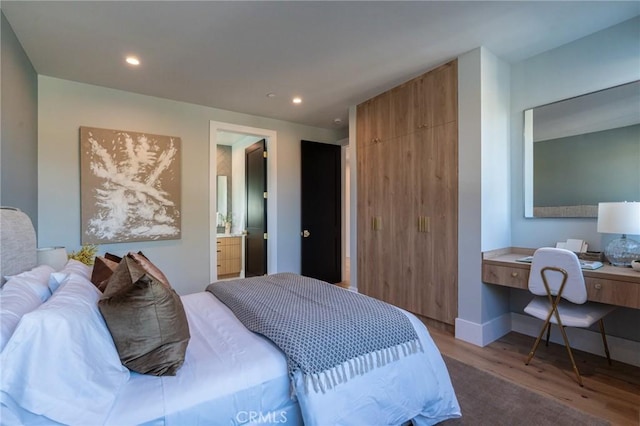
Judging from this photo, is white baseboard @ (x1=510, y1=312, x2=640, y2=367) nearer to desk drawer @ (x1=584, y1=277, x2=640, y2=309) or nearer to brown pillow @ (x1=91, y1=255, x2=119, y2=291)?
desk drawer @ (x1=584, y1=277, x2=640, y2=309)

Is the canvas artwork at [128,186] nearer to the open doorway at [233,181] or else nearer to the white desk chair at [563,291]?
the open doorway at [233,181]

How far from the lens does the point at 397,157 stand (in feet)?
11.1

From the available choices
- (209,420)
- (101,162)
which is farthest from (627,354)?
(101,162)

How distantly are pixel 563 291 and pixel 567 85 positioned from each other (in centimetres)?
185

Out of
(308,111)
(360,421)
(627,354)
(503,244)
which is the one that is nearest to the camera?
(360,421)

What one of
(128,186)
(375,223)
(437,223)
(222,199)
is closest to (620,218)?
(437,223)

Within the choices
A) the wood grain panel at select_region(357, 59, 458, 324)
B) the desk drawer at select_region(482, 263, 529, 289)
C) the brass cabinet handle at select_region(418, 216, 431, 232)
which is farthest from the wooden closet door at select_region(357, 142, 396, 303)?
the desk drawer at select_region(482, 263, 529, 289)

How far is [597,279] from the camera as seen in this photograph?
6.90ft

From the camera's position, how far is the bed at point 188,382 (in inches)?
35.5

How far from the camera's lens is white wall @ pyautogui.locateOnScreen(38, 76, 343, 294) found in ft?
9.95

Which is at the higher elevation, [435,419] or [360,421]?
[360,421]

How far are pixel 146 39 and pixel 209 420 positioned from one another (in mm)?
2727

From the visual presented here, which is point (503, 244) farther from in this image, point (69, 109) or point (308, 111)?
point (69, 109)

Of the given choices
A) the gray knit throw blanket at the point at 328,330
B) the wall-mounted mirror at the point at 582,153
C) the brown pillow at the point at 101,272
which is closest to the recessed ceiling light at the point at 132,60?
the brown pillow at the point at 101,272
